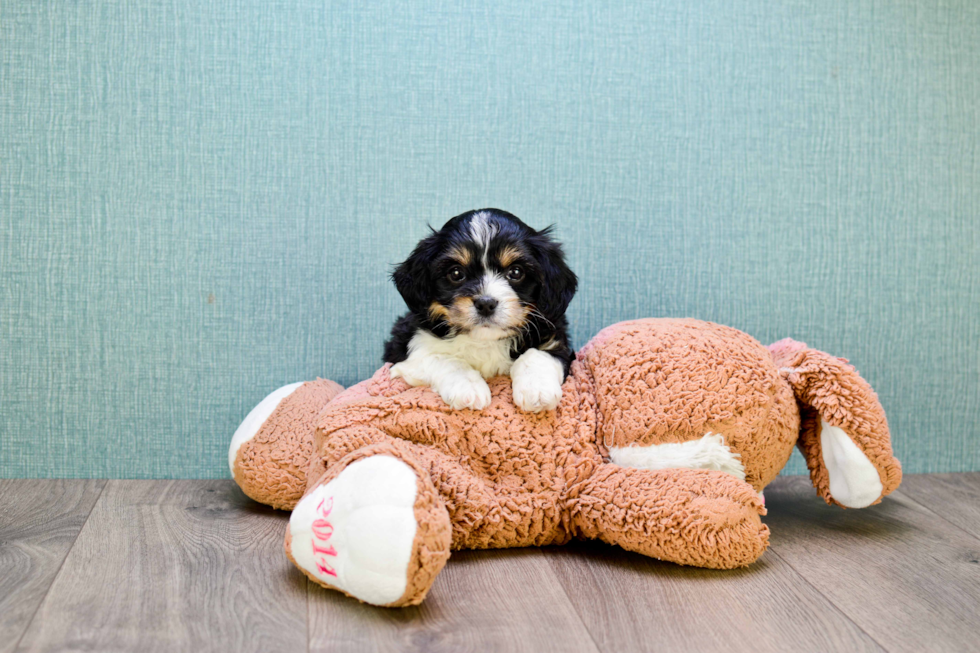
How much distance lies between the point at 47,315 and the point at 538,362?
144cm

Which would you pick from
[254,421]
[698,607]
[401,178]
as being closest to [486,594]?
[698,607]

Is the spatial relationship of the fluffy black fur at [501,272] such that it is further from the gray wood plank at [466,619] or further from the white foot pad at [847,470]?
the white foot pad at [847,470]

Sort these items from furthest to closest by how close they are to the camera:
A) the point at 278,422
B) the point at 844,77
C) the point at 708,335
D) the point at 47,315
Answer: the point at 844,77
the point at 47,315
the point at 278,422
the point at 708,335

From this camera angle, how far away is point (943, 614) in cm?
154

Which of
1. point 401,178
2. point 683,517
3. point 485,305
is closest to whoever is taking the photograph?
point 683,517

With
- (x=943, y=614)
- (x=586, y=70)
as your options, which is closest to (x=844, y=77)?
(x=586, y=70)

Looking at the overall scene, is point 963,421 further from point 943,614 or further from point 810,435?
point 943,614

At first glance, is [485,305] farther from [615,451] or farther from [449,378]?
[615,451]

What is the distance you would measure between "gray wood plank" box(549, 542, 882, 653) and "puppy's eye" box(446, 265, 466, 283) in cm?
66

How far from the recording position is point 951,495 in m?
2.35

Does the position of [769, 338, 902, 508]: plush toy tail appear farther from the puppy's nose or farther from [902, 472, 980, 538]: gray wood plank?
the puppy's nose

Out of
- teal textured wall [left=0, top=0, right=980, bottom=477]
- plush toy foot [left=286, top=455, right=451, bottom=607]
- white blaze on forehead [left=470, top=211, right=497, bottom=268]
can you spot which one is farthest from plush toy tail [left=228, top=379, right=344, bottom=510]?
white blaze on forehead [left=470, top=211, right=497, bottom=268]

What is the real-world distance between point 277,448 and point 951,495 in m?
1.92

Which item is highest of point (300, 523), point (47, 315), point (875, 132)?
point (875, 132)
